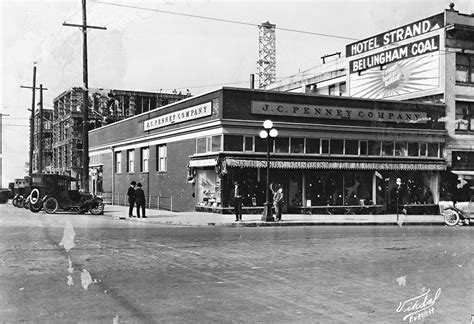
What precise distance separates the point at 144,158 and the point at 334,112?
13.7m

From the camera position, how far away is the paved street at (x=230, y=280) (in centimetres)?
666

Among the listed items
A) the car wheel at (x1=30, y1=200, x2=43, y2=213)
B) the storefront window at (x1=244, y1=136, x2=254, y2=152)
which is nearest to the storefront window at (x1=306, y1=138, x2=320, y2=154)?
the storefront window at (x1=244, y1=136, x2=254, y2=152)

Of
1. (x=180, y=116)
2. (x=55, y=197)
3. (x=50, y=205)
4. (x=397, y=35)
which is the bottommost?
(x=50, y=205)

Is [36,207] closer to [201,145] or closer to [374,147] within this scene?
[201,145]

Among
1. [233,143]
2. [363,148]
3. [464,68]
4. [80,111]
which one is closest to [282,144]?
[233,143]

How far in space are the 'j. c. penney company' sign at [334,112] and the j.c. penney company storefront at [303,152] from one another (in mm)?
52

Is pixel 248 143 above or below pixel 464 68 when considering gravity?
below

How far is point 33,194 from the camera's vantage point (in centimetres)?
2522

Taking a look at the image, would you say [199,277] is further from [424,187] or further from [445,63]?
[445,63]

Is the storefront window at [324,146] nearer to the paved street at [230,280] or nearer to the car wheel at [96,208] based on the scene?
the car wheel at [96,208]

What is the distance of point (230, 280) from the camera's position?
874 cm

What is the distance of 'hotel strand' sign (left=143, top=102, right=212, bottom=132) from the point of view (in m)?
27.1

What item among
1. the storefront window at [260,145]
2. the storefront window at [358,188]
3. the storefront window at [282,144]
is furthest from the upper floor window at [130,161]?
the storefront window at [358,188]

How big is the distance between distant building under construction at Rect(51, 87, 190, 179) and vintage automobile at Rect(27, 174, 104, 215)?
30.0 m
